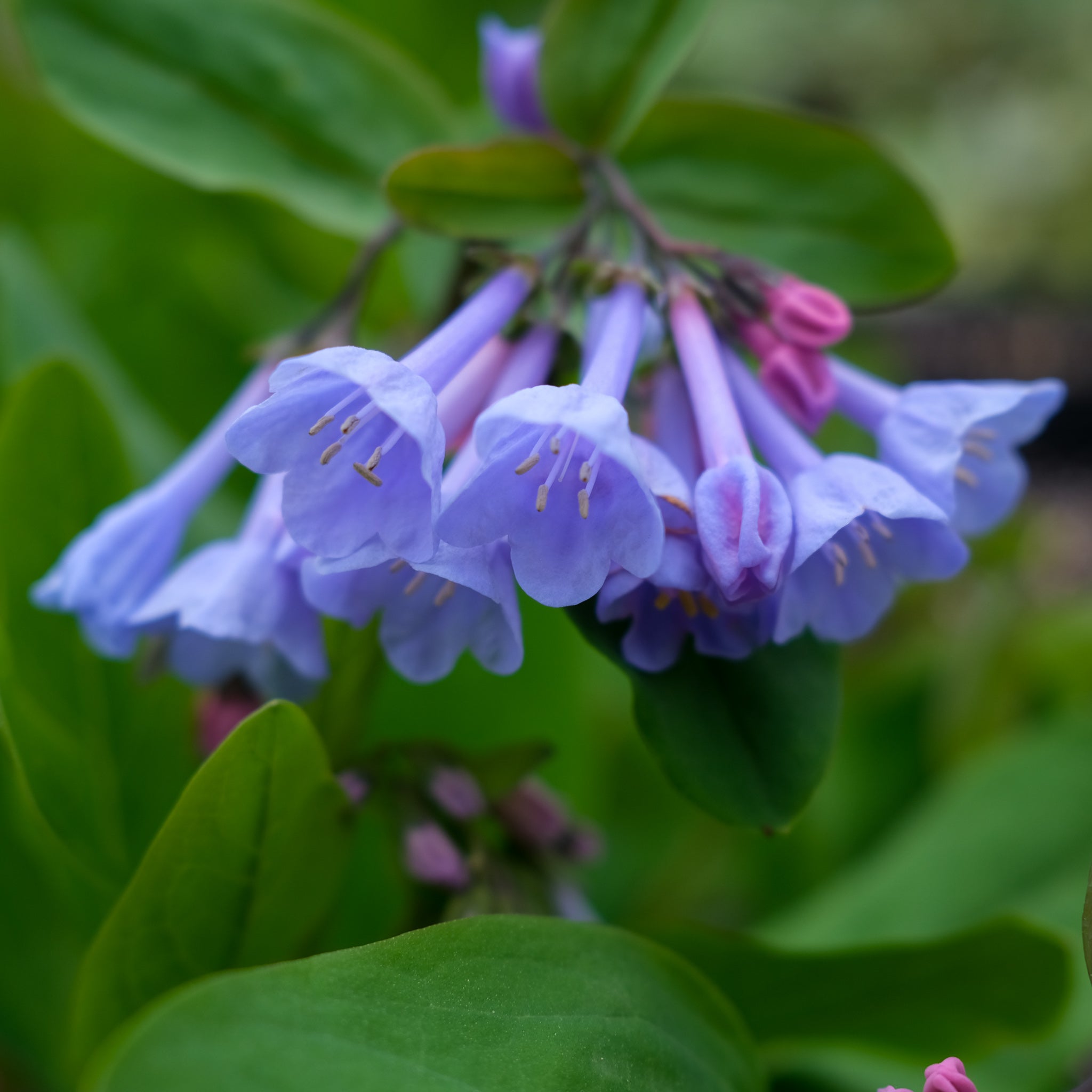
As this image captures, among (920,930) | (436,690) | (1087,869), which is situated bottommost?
(436,690)

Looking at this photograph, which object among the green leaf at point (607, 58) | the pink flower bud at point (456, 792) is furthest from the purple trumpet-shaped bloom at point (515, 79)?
the pink flower bud at point (456, 792)

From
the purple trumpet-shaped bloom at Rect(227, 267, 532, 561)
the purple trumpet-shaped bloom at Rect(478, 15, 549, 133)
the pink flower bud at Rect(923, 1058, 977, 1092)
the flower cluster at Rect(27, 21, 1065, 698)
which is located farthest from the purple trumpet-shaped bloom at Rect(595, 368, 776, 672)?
the purple trumpet-shaped bloom at Rect(478, 15, 549, 133)

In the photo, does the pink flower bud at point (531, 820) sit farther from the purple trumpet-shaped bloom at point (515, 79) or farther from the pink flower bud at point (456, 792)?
the purple trumpet-shaped bloom at point (515, 79)

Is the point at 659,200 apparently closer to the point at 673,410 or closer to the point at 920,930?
the point at 673,410

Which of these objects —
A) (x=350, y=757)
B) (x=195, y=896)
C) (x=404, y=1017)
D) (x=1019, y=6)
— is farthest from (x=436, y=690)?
(x=1019, y=6)

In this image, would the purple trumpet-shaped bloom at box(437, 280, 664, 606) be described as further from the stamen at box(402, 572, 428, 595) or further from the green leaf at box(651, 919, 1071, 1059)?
the green leaf at box(651, 919, 1071, 1059)

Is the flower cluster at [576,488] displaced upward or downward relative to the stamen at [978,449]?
downward

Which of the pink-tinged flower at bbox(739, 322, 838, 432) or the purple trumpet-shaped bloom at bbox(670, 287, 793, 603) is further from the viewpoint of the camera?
the pink-tinged flower at bbox(739, 322, 838, 432)

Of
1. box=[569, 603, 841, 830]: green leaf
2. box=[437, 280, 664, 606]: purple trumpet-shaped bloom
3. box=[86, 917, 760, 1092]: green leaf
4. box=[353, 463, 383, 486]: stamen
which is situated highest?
box=[437, 280, 664, 606]: purple trumpet-shaped bloom
